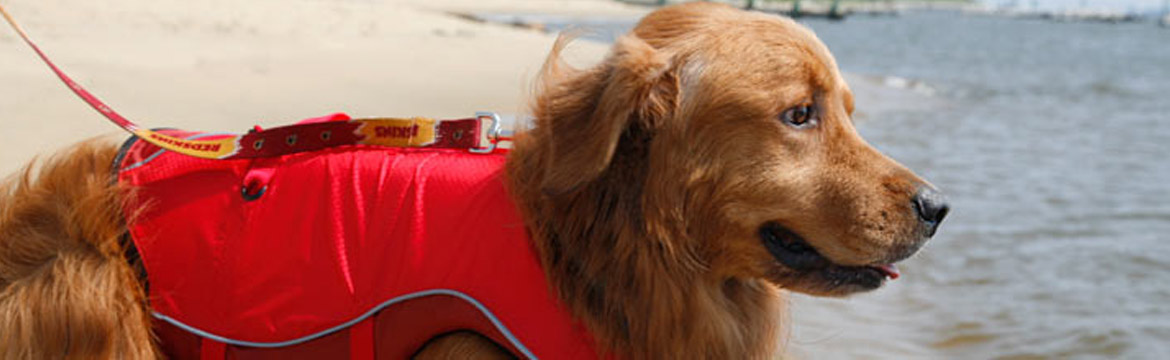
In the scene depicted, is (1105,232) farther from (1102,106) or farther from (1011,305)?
(1102,106)

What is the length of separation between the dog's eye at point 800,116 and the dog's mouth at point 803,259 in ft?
0.82

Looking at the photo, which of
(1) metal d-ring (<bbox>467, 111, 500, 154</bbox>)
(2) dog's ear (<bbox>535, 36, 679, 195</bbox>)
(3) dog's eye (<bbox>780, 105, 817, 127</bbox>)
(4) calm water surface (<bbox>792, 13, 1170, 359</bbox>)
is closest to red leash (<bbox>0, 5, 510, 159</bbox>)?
(1) metal d-ring (<bbox>467, 111, 500, 154</bbox>)

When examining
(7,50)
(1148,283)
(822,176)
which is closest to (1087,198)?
(1148,283)

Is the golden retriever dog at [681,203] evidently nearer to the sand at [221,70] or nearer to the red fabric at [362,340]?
the red fabric at [362,340]

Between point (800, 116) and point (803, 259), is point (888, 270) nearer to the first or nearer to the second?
point (803, 259)

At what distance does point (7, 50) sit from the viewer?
311 inches

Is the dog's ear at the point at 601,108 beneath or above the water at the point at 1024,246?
above

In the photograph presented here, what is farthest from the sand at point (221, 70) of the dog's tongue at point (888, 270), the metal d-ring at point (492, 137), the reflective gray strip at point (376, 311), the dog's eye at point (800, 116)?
the dog's tongue at point (888, 270)

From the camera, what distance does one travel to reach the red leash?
2.66 m

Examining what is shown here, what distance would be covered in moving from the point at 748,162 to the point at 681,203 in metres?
0.19

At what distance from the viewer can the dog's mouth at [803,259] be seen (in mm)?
2455

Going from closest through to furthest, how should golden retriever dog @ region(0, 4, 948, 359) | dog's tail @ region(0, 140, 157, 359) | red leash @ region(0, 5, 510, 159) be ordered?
golden retriever dog @ region(0, 4, 948, 359)
dog's tail @ region(0, 140, 157, 359)
red leash @ region(0, 5, 510, 159)

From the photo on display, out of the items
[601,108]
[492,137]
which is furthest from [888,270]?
[492,137]

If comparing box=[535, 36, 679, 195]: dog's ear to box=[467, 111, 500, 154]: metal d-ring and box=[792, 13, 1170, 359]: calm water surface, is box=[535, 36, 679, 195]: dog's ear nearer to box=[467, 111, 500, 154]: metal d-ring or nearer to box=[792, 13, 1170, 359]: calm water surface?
box=[467, 111, 500, 154]: metal d-ring
